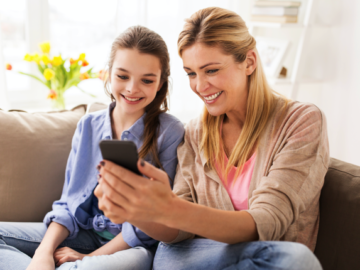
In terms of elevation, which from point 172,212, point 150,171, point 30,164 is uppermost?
point 150,171

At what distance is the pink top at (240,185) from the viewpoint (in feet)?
3.88

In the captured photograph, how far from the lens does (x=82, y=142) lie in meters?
1.39

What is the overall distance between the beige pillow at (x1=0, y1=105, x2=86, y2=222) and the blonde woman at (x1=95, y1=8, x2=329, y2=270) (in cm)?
56

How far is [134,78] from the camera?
1289mm

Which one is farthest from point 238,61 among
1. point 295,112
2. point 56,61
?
point 56,61

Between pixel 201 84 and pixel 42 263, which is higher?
pixel 201 84

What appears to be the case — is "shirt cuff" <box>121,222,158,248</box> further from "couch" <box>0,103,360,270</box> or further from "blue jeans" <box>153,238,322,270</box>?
"couch" <box>0,103,360,270</box>

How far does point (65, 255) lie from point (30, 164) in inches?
16.9

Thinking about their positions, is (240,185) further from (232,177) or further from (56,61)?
(56,61)

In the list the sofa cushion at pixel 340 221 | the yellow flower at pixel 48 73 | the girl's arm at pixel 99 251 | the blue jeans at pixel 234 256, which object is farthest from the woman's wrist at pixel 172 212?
→ the yellow flower at pixel 48 73

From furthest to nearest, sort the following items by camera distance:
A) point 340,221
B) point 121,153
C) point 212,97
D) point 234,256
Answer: point 212,97
point 340,221
point 234,256
point 121,153

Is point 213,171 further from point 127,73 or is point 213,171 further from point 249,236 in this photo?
point 127,73

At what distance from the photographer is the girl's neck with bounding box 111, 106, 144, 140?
56.6 inches

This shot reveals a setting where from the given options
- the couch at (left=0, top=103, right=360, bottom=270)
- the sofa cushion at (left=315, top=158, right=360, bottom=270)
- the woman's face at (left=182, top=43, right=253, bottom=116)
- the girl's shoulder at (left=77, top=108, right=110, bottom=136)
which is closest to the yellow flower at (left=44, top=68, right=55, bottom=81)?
the couch at (left=0, top=103, right=360, bottom=270)
